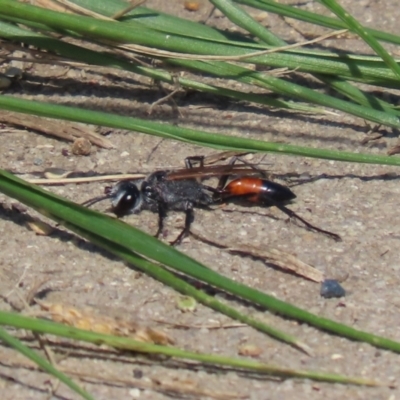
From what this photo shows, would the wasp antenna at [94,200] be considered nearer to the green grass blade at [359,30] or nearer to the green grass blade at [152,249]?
the green grass blade at [152,249]

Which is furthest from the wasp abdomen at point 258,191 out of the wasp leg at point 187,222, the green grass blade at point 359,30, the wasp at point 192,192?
the green grass blade at point 359,30

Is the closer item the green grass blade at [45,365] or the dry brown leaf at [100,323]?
the green grass blade at [45,365]

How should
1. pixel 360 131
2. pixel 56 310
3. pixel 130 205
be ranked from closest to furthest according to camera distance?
pixel 56 310
pixel 130 205
pixel 360 131

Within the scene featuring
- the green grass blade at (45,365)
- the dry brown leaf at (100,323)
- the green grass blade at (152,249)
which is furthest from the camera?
the dry brown leaf at (100,323)

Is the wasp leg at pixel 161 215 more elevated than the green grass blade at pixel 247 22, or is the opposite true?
the green grass blade at pixel 247 22

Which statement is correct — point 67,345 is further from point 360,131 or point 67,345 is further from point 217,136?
point 360,131

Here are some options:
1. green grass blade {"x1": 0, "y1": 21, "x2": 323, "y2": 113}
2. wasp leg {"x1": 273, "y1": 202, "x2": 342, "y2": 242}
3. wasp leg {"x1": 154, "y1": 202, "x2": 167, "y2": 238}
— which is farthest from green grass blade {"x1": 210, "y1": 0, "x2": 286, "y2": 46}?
wasp leg {"x1": 154, "y1": 202, "x2": 167, "y2": 238}

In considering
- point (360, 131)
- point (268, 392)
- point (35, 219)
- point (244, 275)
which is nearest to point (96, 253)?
point (35, 219)
